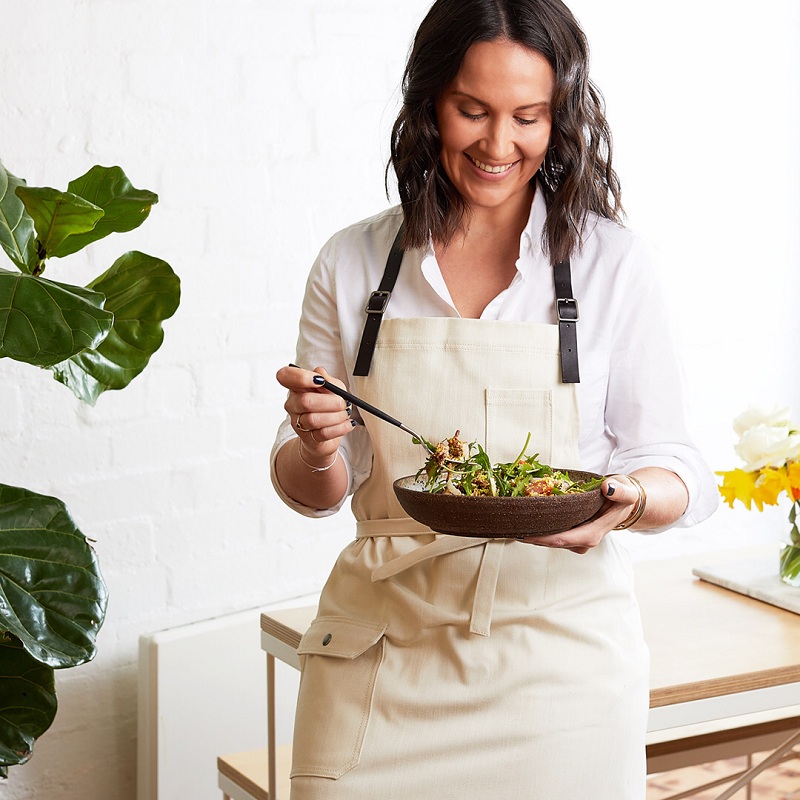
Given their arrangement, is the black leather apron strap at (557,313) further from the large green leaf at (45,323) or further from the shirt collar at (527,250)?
the large green leaf at (45,323)

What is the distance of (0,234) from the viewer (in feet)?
4.20

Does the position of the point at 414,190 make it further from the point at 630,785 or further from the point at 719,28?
the point at 719,28

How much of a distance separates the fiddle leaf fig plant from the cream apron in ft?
1.06

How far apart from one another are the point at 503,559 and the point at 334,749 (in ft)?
1.02

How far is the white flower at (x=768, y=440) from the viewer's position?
77.1 inches

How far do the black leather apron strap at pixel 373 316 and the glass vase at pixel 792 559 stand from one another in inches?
33.5

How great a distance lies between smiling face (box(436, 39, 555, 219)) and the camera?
4.76 ft

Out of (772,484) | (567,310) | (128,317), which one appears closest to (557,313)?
(567,310)

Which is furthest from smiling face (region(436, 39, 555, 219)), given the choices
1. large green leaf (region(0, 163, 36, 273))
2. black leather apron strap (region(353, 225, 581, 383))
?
large green leaf (region(0, 163, 36, 273))

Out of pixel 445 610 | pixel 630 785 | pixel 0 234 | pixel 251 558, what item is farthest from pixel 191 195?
pixel 630 785

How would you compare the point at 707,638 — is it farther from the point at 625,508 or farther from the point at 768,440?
the point at 625,508

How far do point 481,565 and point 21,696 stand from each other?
0.57 meters

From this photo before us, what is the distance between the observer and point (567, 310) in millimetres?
1515

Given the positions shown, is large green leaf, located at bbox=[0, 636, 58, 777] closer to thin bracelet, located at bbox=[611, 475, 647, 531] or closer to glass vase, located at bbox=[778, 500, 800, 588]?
thin bracelet, located at bbox=[611, 475, 647, 531]
